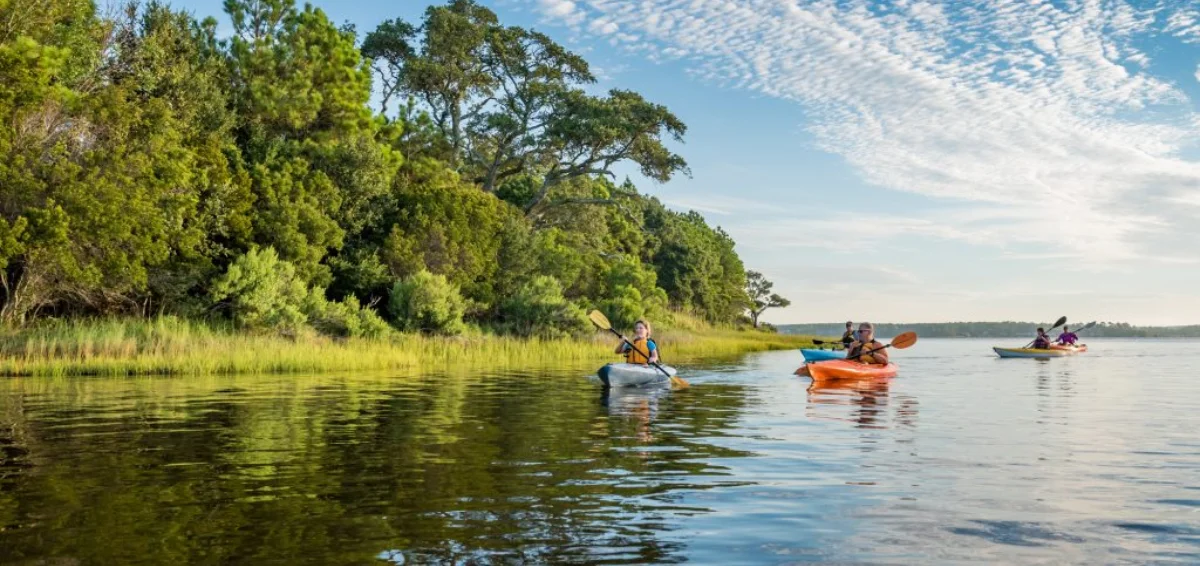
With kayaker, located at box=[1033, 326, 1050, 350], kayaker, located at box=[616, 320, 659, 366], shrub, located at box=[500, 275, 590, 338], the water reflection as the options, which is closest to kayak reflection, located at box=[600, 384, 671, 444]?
the water reflection

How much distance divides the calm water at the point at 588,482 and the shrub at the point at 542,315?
91.4 feet

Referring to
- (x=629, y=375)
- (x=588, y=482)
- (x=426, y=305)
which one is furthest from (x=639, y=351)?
(x=426, y=305)

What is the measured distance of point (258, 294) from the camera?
1449 inches

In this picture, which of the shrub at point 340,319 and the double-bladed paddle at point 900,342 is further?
the shrub at point 340,319

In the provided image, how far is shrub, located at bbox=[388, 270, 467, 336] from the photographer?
4216cm

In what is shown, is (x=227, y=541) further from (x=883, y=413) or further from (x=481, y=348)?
(x=481, y=348)

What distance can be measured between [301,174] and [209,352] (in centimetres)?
1439

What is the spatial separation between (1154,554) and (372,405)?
14399 millimetres

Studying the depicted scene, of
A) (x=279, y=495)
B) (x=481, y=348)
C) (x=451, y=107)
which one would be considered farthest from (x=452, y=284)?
(x=279, y=495)

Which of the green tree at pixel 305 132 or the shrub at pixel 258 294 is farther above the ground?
the green tree at pixel 305 132

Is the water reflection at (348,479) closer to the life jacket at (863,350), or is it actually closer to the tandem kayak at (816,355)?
the life jacket at (863,350)

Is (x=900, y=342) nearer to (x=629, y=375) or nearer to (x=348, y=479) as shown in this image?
(x=629, y=375)

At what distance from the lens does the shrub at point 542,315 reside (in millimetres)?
47688

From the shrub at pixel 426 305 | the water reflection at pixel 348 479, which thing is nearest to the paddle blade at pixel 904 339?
the water reflection at pixel 348 479
